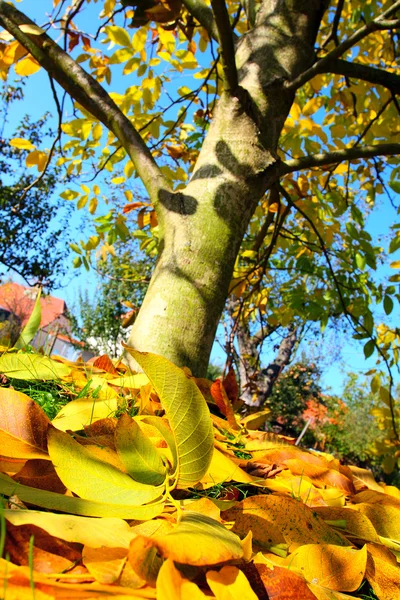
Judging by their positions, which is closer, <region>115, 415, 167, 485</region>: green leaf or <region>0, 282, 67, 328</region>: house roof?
<region>115, 415, 167, 485</region>: green leaf

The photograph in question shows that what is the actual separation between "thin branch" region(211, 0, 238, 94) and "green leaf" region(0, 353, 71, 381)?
39.8 inches

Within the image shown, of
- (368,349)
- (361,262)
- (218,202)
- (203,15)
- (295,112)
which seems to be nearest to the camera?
(218,202)

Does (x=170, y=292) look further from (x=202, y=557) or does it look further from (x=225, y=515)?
(x=202, y=557)

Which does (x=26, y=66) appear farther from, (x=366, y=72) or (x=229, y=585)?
(x=229, y=585)

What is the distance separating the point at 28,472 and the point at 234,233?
1048 mm

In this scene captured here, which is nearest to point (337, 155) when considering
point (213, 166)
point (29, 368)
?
point (213, 166)

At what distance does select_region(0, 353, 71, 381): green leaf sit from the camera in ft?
2.97

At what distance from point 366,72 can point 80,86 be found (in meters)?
1.19

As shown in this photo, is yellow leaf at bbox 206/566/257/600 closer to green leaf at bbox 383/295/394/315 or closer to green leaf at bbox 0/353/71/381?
green leaf at bbox 0/353/71/381

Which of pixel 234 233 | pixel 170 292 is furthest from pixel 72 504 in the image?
pixel 234 233

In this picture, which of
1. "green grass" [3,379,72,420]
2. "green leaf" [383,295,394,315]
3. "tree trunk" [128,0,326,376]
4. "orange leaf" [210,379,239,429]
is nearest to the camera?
"green grass" [3,379,72,420]

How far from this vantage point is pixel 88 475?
1.58 ft

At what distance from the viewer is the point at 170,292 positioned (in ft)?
4.32

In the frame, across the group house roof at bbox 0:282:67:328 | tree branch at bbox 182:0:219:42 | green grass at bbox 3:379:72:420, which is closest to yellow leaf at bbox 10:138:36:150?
tree branch at bbox 182:0:219:42
